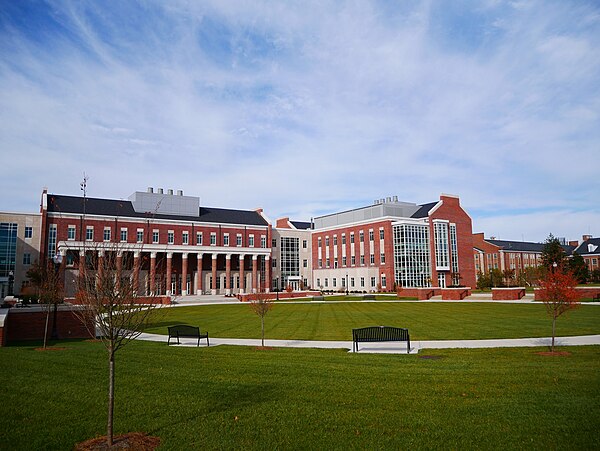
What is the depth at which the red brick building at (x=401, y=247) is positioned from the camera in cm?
6525

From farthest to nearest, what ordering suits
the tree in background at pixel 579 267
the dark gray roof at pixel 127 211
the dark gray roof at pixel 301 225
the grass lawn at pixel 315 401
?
the dark gray roof at pixel 301 225 → the tree in background at pixel 579 267 → the dark gray roof at pixel 127 211 → the grass lawn at pixel 315 401

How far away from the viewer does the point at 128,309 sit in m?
7.45

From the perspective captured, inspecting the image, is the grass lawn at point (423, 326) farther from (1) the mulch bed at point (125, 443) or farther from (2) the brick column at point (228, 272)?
(2) the brick column at point (228, 272)

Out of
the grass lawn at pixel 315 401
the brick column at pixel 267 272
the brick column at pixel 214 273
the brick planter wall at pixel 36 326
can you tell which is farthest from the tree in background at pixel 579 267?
the brick planter wall at pixel 36 326

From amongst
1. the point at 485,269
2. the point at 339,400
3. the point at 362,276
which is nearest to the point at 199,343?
the point at 339,400

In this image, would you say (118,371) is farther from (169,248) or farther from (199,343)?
(169,248)

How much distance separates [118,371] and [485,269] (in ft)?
331

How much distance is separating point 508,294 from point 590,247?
248 ft

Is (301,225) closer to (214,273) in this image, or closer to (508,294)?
(214,273)

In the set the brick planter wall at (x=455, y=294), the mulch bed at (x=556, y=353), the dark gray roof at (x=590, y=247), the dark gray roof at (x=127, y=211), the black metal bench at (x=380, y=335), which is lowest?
the mulch bed at (x=556, y=353)

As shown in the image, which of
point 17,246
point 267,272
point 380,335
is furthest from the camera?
point 267,272

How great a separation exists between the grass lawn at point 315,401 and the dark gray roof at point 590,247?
105m

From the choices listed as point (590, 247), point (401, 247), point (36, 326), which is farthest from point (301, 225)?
point (36, 326)

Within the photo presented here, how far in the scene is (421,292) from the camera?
4878cm
